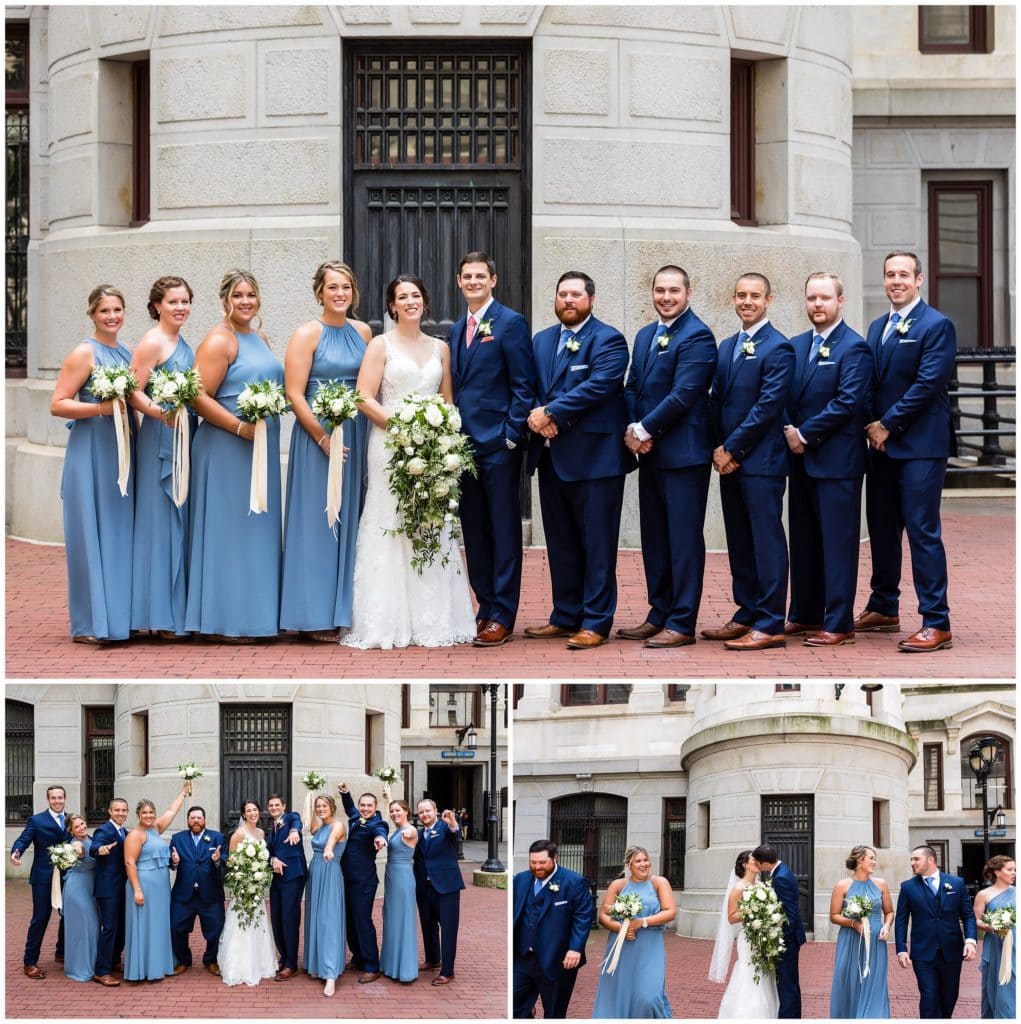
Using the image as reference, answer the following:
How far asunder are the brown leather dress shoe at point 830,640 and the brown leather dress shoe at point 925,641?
1.06 ft

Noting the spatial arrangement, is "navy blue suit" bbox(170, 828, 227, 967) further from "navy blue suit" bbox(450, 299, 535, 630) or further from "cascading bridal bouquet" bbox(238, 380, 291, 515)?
"navy blue suit" bbox(450, 299, 535, 630)

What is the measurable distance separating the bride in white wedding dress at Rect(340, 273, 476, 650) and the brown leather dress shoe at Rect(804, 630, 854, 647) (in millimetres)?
2149

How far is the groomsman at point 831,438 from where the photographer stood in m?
11.6

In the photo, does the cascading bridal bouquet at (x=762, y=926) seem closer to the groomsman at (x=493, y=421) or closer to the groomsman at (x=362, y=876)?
the groomsman at (x=493, y=421)

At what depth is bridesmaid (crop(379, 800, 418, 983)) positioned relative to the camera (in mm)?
12680

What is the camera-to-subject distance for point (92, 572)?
478 inches

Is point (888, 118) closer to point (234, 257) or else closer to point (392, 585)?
point (234, 257)

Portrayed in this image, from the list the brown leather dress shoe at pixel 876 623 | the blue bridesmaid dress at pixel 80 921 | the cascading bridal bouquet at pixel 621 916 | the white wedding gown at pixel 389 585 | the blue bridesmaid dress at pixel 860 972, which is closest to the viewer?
the cascading bridal bouquet at pixel 621 916

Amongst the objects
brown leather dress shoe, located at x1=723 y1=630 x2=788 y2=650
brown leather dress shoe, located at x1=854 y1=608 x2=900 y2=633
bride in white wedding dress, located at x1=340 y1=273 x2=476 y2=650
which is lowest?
brown leather dress shoe, located at x1=723 y1=630 x2=788 y2=650

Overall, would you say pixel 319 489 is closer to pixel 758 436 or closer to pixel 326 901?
pixel 758 436

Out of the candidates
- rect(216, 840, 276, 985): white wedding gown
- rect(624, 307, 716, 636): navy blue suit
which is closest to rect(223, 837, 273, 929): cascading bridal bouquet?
rect(216, 840, 276, 985): white wedding gown

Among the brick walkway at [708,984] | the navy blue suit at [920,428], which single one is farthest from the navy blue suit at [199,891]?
the navy blue suit at [920,428]

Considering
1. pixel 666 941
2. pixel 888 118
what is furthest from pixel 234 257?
pixel 888 118

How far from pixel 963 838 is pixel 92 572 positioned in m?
5.59
